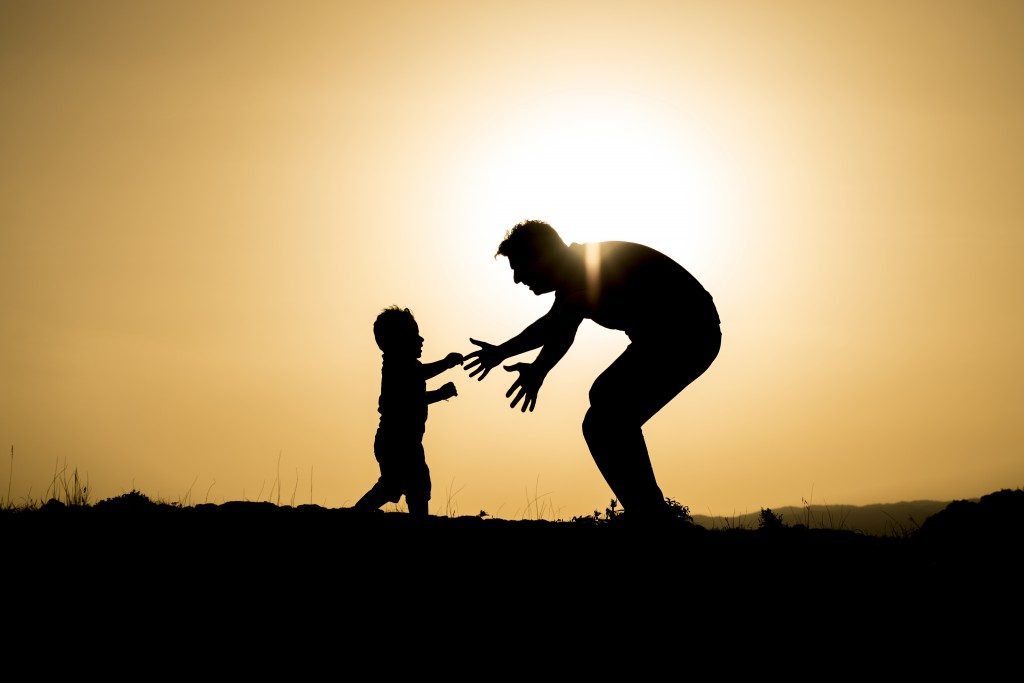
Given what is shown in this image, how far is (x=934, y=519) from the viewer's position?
7309mm

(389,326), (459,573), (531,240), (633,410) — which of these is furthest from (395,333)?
Result: (459,573)

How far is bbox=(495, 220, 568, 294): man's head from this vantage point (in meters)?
5.61

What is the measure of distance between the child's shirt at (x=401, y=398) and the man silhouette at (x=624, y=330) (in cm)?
246

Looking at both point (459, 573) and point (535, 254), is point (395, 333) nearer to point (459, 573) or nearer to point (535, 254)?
point (535, 254)

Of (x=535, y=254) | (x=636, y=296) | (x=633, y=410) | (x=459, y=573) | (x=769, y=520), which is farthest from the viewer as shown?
(x=769, y=520)

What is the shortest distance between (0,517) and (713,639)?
456 centimetres

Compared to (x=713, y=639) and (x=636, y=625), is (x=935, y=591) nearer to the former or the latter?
(x=713, y=639)

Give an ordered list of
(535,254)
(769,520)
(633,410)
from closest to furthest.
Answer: (633,410), (535,254), (769,520)

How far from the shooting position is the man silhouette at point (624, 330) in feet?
17.2

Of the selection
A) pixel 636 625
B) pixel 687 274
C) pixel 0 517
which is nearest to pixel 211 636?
pixel 636 625

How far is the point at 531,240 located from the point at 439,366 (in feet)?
9.06

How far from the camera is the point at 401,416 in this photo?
26.4ft

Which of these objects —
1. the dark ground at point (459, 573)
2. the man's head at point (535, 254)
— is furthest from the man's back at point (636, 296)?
the dark ground at point (459, 573)

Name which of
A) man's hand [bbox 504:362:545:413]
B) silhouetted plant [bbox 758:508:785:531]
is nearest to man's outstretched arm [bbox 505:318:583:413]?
man's hand [bbox 504:362:545:413]
